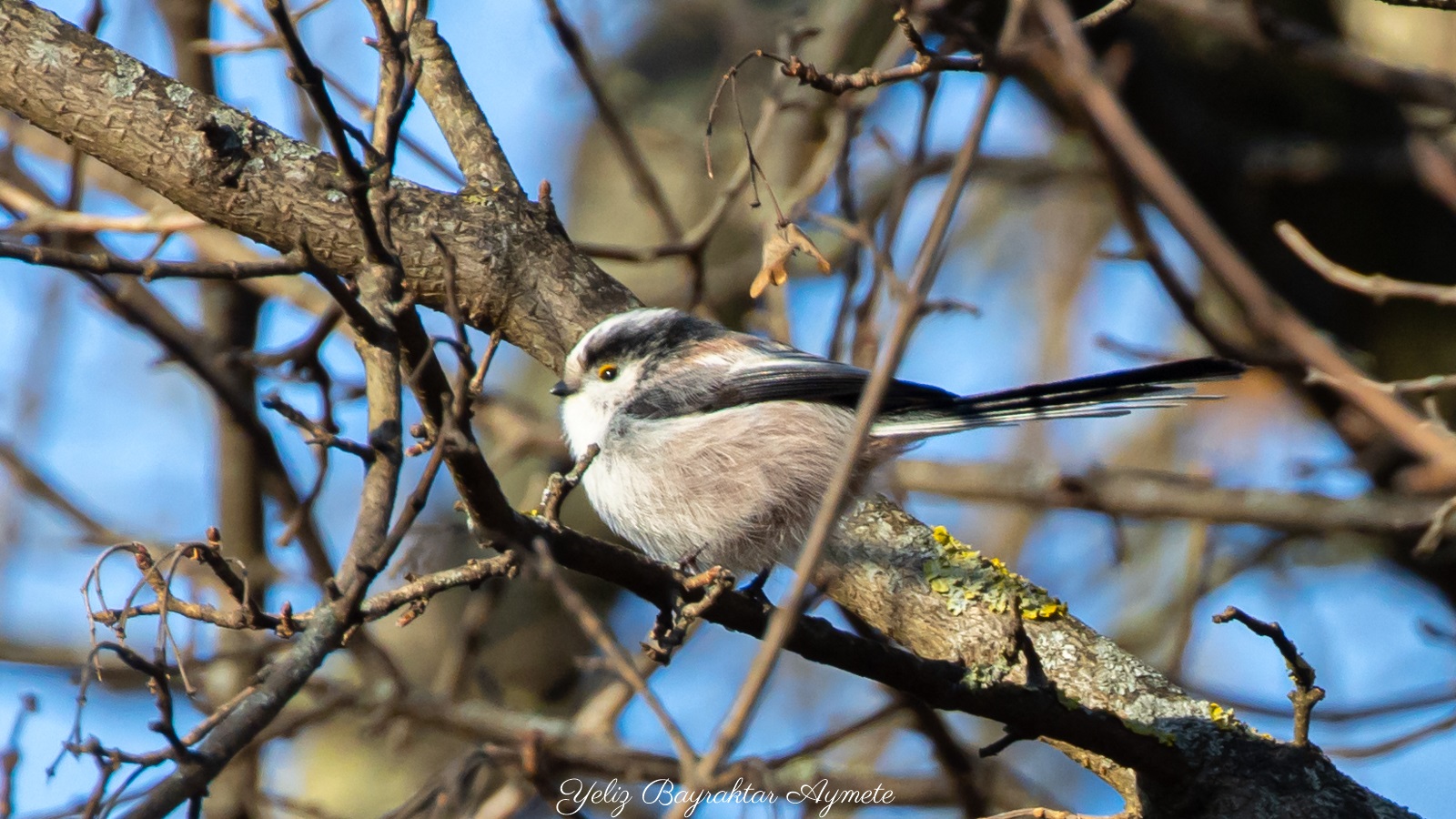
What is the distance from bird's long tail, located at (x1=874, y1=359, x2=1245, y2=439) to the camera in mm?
2371

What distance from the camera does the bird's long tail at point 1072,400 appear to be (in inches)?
93.4

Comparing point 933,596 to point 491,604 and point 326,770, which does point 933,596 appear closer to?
point 491,604

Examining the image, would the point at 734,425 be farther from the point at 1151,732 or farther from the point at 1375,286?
the point at 1375,286

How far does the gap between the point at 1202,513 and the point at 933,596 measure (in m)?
1.68

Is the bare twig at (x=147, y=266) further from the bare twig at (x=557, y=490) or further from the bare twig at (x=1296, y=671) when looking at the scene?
the bare twig at (x=1296, y=671)

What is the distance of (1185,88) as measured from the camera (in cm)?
491

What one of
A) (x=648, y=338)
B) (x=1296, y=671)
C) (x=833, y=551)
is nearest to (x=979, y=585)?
(x=833, y=551)

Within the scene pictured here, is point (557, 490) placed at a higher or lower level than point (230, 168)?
lower

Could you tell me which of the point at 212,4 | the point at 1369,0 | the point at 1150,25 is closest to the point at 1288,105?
the point at 1369,0

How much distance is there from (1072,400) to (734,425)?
76 cm

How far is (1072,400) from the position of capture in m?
2.48

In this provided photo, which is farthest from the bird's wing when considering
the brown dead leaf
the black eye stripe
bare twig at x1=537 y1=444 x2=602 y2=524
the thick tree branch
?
bare twig at x1=537 y1=444 x2=602 y2=524

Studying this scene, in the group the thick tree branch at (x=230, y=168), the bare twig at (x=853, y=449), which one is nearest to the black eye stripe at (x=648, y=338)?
the thick tree branch at (x=230, y=168)

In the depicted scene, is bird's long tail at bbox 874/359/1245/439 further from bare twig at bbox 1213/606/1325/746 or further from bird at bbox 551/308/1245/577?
bare twig at bbox 1213/606/1325/746
